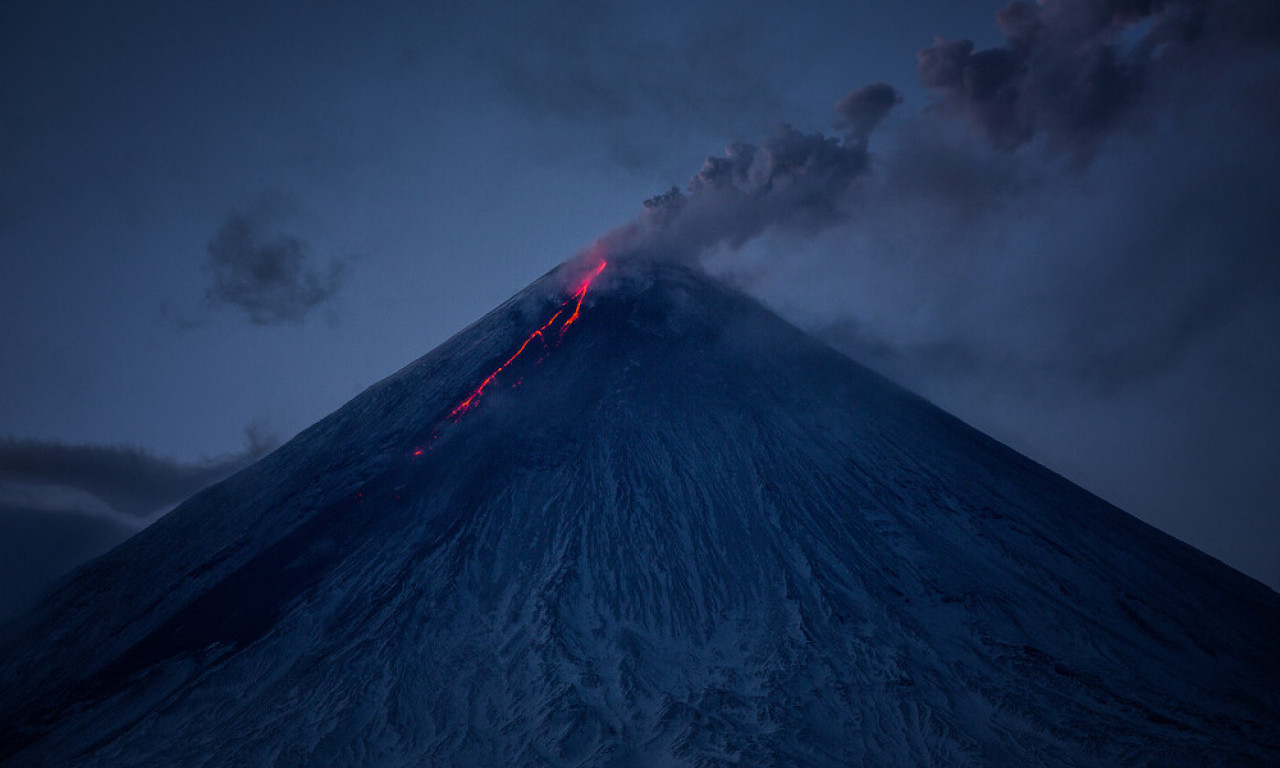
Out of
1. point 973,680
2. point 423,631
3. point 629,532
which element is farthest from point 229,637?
point 973,680

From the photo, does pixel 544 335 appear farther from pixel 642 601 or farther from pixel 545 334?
pixel 642 601

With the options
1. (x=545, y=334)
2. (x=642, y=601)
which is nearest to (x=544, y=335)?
(x=545, y=334)

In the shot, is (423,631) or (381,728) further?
(423,631)

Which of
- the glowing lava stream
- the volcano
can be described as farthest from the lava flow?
the volcano

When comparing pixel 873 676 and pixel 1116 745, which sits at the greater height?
pixel 873 676

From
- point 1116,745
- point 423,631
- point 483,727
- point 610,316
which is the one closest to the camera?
point 1116,745

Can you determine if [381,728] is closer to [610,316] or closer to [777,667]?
[777,667]
